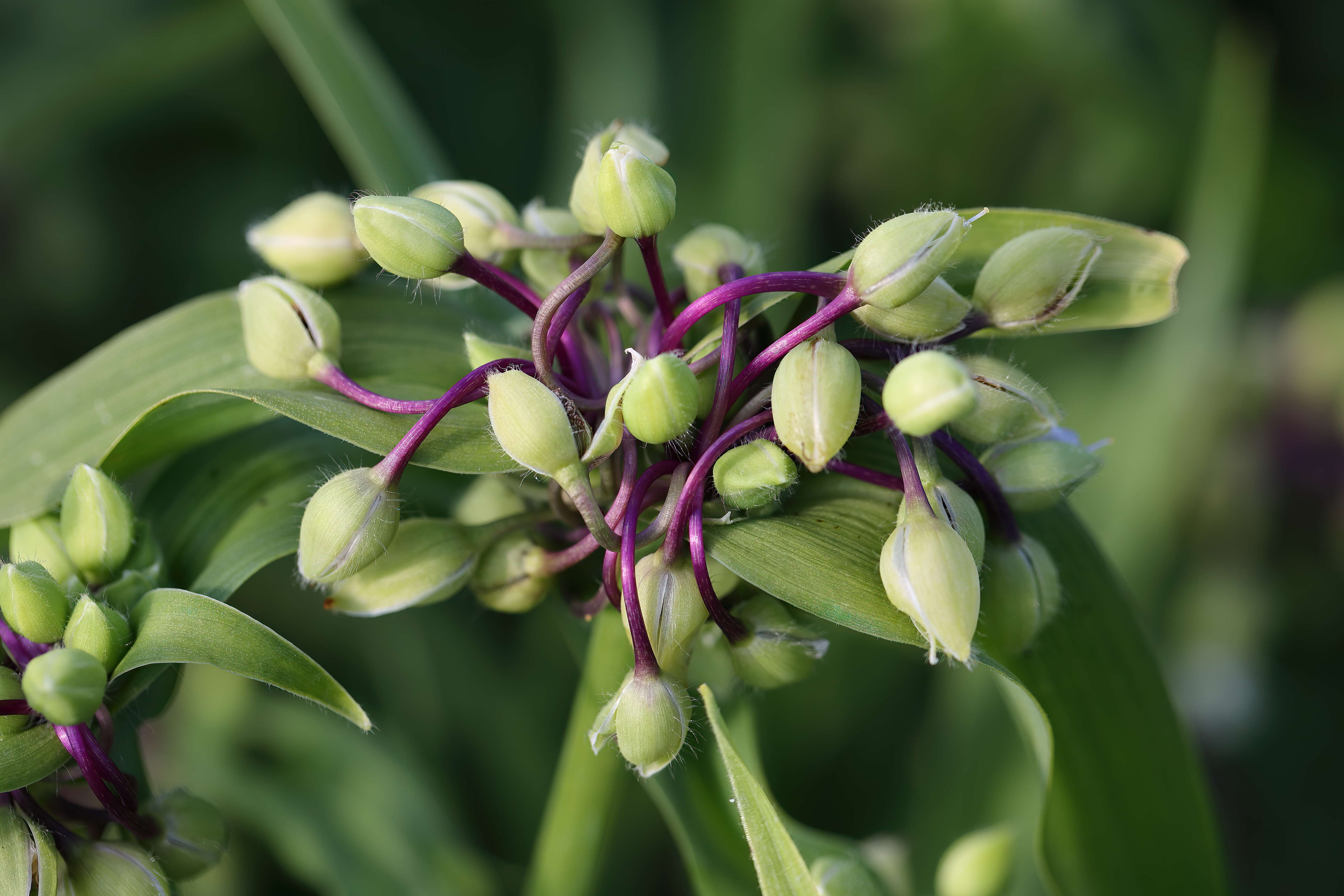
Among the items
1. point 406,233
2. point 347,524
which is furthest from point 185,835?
point 406,233

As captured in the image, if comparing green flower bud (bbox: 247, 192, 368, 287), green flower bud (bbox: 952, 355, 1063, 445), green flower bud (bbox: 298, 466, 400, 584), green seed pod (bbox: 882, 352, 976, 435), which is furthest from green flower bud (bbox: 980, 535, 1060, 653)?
green flower bud (bbox: 247, 192, 368, 287)

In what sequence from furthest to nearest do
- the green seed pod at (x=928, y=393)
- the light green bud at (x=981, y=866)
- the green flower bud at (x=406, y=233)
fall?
1. the light green bud at (x=981, y=866)
2. the green flower bud at (x=406, y=233)
3. the green seed pod at (x=928, y=393)

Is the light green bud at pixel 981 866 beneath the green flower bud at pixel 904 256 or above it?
beneath

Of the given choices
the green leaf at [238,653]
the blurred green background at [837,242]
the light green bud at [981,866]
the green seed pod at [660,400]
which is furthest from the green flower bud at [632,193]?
the blurred green background at [837,242]

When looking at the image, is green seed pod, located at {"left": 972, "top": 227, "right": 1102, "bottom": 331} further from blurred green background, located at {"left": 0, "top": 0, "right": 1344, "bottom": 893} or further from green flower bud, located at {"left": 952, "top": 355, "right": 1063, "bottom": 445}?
blurred green background, located at {"left": 0, "top": 0, "right": 1344, "bottom": 893}

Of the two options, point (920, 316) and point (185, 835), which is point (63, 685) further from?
point (920, 316)

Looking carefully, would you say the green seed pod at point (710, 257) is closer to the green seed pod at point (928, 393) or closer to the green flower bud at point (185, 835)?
the green seed pod at point (928, 393)

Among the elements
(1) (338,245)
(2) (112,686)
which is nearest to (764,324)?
(1) (338,245)
